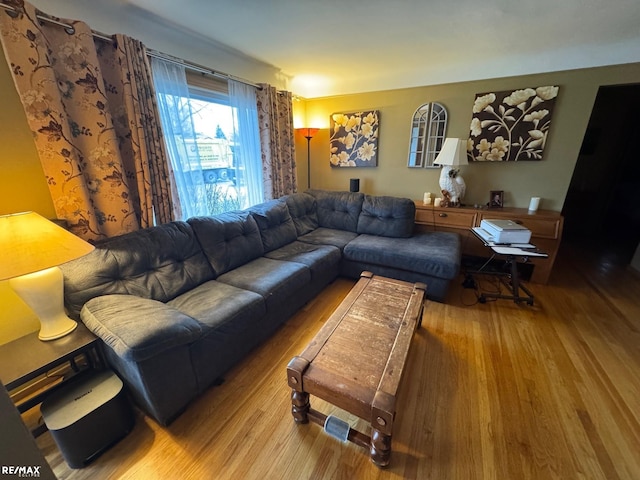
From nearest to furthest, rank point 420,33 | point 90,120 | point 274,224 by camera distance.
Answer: point 90,120
point 420,33
point 274,224

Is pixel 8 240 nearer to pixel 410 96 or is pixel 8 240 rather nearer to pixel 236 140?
pixel 236 140

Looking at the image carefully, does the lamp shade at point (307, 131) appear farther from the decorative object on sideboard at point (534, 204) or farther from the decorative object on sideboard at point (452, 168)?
the decorative object on sideboard at point (534, 204)

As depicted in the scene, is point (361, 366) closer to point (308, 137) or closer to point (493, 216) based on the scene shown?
point (493, 216)

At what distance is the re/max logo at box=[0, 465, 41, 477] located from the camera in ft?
2.19

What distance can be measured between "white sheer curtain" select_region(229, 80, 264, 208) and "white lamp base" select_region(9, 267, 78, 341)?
68.2 inches

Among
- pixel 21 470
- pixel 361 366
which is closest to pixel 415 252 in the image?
pixel 361 366

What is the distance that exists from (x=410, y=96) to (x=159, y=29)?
2.58m

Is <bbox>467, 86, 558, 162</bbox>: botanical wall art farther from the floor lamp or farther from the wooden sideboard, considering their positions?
the floor lamp

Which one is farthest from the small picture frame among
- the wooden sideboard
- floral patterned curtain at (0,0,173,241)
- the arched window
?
floral patterned curtain at (0,0,173,241)

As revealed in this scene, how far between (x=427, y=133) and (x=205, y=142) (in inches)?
98.5

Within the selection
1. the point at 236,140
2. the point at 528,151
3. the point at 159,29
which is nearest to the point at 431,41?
the point at 528,151

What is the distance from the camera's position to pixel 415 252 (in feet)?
7.88

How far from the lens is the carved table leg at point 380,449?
3.63 feet

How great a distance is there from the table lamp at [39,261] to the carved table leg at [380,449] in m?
1.58
